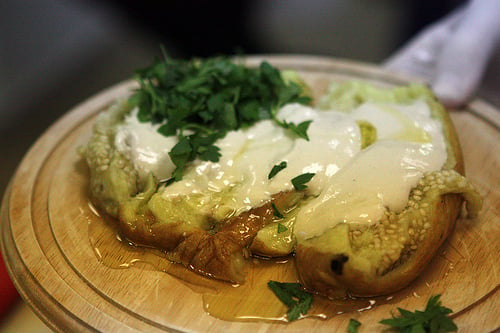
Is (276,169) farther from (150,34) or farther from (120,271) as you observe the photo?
(150,34)

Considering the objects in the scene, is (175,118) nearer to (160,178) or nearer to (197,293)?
(160,178)

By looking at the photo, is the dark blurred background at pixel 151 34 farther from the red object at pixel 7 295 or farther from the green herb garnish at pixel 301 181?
the green herb garnish at pixel 301 181

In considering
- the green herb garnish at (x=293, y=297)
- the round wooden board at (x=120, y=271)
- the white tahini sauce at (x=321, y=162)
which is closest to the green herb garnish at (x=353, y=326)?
the round wooden board at (x=120, y=271)

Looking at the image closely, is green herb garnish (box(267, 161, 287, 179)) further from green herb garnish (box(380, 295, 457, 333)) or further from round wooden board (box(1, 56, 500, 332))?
green herb garnish (box(380, 295, 457, 333))

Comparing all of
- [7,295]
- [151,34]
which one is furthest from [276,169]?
[151,34]

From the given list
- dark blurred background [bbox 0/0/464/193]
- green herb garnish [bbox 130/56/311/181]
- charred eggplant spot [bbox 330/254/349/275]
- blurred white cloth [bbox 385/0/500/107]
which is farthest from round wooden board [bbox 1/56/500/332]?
dark blurred background [bbox 0/0/464/193]
